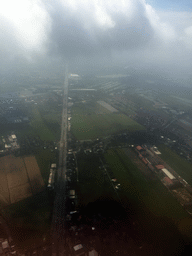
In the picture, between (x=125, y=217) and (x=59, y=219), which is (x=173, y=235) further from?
(x=59, y=219)

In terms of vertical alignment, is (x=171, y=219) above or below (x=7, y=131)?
below

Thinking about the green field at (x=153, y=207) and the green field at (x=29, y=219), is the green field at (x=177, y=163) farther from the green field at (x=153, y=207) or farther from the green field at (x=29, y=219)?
the green field at (x=29, y=219)

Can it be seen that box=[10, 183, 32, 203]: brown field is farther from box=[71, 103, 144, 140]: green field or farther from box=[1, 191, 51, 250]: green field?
box=[71, 103, 144, 140]: green field

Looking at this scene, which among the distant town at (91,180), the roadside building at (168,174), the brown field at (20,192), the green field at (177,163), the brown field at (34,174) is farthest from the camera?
the green field at (177,163)

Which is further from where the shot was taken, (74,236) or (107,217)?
(107,217)

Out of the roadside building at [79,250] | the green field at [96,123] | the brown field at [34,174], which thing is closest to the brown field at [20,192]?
the brown field at [34,174]

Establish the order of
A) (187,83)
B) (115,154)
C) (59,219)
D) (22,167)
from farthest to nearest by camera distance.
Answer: (187,83) < (115,154) < (22,167) < (59,219)

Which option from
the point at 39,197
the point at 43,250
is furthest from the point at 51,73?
the point at 43,250
